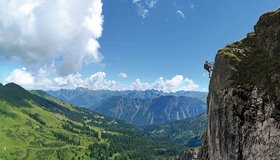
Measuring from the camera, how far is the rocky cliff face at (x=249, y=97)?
150 ft

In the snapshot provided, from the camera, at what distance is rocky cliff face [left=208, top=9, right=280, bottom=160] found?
1800 inches

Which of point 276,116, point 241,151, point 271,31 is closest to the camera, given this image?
point 276,116

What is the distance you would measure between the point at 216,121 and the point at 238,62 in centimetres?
1015

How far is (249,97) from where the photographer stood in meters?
50.0

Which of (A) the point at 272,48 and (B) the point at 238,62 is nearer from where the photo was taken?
(A) the point at 272,48

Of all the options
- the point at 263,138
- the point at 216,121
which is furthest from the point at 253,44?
the point at 263,138

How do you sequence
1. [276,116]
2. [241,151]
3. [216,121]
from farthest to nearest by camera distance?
[216,121]
[241,151]
[276,116]

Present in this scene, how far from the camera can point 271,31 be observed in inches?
2108

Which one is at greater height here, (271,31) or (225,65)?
(271,31)

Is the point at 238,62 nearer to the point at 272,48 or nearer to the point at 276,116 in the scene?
the point at 272,48

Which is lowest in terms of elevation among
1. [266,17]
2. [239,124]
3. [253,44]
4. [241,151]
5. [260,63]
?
[241,151]

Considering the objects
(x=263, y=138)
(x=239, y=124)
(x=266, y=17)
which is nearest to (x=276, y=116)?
(x=263, y=138)

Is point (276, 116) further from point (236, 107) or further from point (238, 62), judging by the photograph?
point (238, 62)

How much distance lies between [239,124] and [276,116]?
20.9ft
